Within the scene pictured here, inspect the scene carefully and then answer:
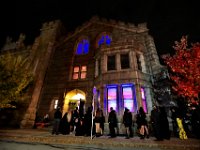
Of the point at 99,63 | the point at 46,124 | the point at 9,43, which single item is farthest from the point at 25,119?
the point at 9,43

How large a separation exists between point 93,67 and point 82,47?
4328 mm

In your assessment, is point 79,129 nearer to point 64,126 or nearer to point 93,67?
point 64,126

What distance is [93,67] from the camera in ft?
53.8

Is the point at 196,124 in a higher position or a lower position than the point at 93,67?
lower

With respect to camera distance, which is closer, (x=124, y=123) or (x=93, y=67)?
(x=124, y=123)

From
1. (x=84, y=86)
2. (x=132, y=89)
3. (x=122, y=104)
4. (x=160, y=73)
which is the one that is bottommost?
(x=122, y=104)

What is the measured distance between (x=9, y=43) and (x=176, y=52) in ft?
101

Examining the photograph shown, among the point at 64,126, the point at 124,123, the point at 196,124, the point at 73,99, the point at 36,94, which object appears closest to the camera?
the point at 196,124

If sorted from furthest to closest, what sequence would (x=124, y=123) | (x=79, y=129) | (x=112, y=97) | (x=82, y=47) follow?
(x=82, y=47)
(x=112, y=97)
(x=79, y=129)
(x=124, y=123)

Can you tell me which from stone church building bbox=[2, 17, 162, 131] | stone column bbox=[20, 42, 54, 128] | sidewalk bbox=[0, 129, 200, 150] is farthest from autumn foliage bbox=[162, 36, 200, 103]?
stone column bbox=[20, 42, 54, 128]

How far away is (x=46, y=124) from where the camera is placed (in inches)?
554

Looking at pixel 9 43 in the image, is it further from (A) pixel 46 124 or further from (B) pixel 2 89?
(A) pixel 46 124

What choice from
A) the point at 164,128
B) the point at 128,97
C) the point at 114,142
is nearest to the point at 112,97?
the point at 128,97

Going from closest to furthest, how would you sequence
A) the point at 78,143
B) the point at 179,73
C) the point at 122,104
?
the point at 78,143, the point at 122,104, the point at 179,73
